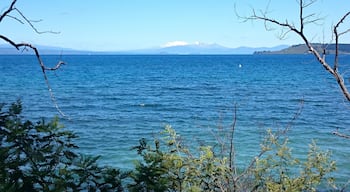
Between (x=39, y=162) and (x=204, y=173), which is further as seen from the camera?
(x=204, y=173)

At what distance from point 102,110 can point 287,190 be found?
72.7ft

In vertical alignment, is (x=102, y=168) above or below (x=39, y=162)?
below

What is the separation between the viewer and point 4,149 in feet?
13.7

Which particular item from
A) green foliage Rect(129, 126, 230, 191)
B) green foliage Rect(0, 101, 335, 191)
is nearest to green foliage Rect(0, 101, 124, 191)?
green foliage Rect(0, 101, 335, 191)

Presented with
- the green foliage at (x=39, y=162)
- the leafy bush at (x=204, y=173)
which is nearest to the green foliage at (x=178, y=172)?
the leafy bush at (x=204, y=173)

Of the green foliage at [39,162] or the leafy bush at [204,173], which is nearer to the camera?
the green foliage at [39,162]

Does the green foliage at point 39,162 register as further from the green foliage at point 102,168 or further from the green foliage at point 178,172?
the green foliage at point 178,172

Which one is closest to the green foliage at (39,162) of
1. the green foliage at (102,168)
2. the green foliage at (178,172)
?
the green foliage at (102,168)

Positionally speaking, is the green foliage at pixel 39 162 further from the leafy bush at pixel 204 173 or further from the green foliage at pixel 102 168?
the leafy bush at pixel 204 173

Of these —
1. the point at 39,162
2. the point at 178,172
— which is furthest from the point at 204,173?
the point at 39,162

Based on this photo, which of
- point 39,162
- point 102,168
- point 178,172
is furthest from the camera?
point 178,172

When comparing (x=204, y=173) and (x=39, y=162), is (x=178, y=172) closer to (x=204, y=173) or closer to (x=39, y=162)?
(x=204, y=173)

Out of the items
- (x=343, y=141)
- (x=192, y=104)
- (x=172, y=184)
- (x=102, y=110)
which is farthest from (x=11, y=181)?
(x=192, y=104)

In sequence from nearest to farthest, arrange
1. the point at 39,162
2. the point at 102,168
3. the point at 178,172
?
the point at 39,162
the point at 102,168
the point at 178,172
